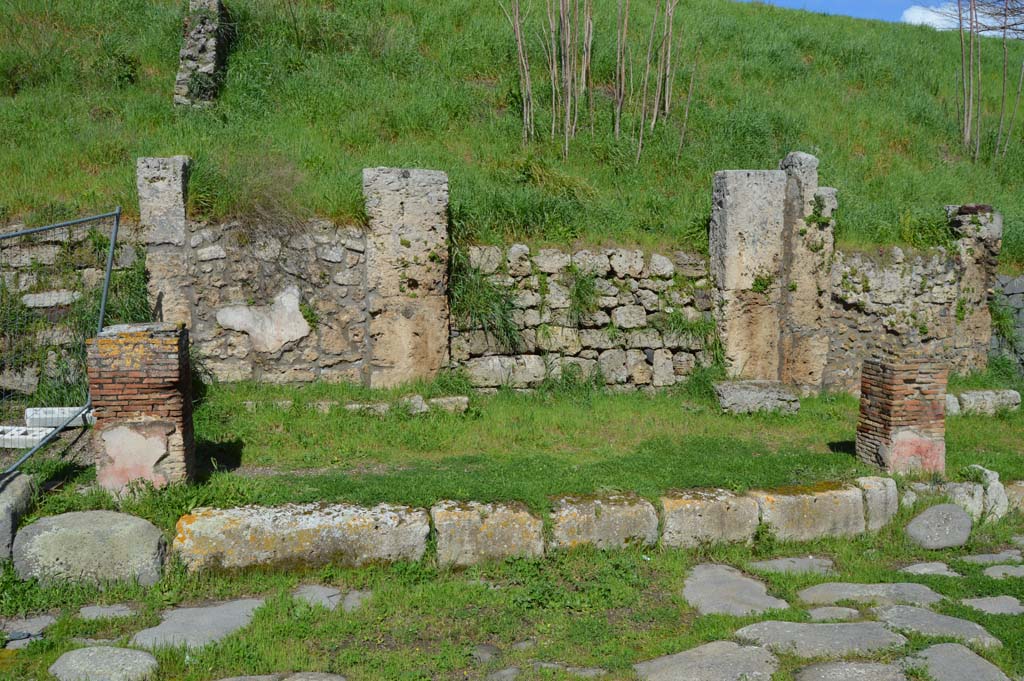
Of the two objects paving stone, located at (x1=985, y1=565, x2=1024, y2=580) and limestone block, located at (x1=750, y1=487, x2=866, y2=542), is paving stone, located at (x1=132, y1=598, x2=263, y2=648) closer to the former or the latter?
limestone block, located at (x1=750, y1=487, x2=866, y2=542)

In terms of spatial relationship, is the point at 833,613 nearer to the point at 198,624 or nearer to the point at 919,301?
the point at 198,624

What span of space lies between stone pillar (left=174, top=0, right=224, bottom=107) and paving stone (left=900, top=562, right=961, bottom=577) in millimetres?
9694

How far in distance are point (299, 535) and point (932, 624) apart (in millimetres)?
3645

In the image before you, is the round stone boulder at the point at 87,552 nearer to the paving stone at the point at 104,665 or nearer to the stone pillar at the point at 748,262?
the paving stone at the point at 104,665

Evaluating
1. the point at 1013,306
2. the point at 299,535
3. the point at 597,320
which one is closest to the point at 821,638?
the point at 299,535

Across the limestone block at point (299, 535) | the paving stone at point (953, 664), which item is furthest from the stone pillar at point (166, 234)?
the paving stone at point (953, 664)

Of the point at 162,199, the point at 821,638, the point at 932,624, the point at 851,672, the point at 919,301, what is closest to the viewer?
the point at 851,672

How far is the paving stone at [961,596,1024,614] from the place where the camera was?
4.59 m

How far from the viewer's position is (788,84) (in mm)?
14438

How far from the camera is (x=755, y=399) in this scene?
8.33m

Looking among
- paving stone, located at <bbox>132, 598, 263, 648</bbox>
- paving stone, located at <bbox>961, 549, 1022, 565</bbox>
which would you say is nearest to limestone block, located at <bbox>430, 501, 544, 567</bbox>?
paving stone, located at <bbox>132, 598, 263, 648</bbox>

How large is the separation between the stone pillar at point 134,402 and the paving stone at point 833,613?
13.5 feet

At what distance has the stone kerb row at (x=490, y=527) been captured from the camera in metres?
4.82

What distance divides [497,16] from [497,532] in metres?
11.8
